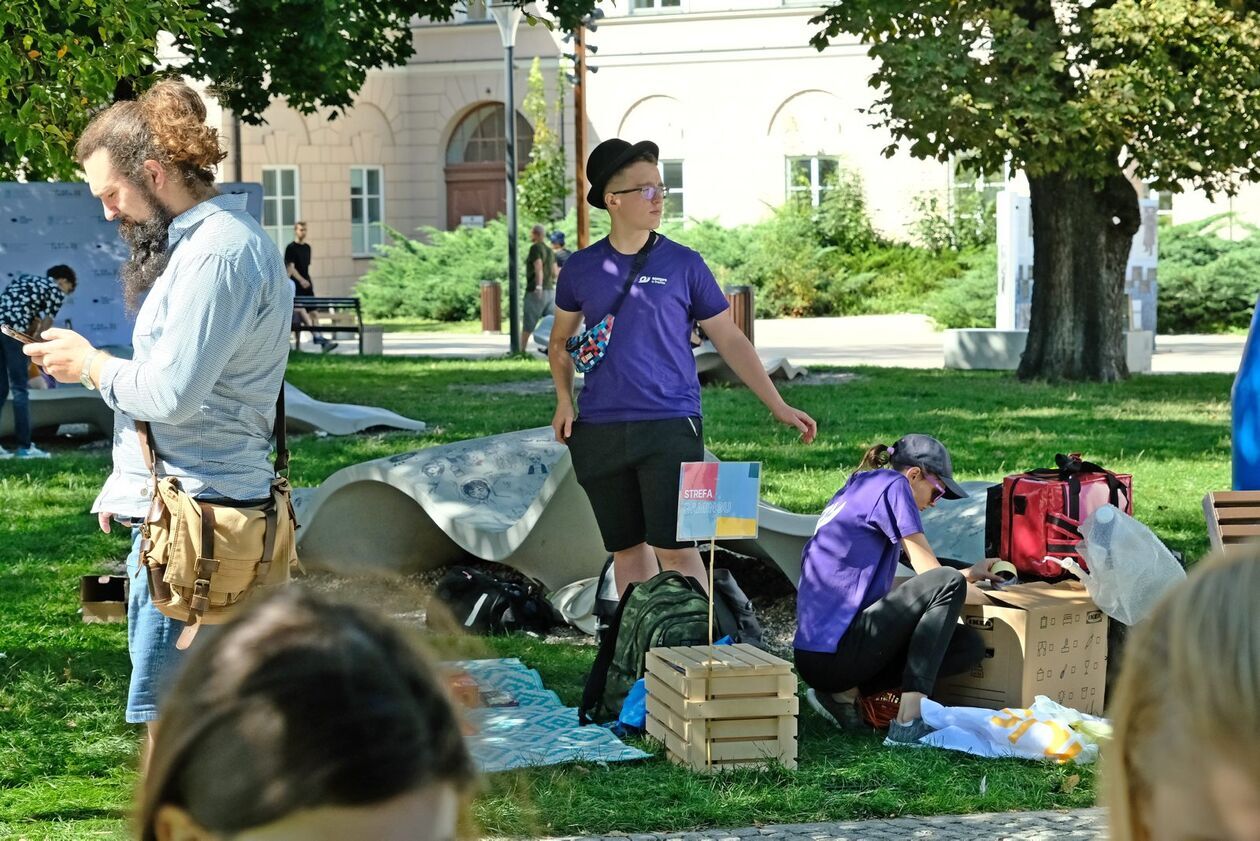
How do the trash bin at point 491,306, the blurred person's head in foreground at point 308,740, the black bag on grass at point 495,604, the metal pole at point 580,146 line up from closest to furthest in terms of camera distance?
1. the blurred person's head in foreground at point 308,740
2. the black bag on grass at point 495,604
3. the metal pole at point 580,146
4. the trash bin at point 491,306

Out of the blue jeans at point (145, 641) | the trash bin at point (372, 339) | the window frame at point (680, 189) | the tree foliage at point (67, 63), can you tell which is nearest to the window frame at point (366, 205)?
the window frame at point (680, 189)

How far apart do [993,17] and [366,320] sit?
20.6m

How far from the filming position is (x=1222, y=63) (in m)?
16.2

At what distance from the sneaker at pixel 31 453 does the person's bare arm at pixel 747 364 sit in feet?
26.5

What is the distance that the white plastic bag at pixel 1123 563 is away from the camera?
6078 millimetres

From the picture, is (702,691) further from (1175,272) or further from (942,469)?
(1175,272)

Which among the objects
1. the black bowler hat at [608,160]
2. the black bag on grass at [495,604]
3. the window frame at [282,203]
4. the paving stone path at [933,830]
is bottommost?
the paving stone path at [933,830]

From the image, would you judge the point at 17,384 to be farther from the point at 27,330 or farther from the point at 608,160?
the point at 608,160

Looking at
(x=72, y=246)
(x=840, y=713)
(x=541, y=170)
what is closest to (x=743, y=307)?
(x=72, y=246)

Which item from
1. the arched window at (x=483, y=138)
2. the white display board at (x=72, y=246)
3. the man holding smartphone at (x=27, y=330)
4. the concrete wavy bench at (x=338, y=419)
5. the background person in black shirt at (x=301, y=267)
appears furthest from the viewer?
the arched window at (x=483, y=138)

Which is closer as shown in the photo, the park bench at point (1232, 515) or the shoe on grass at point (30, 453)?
the park bench at point (1232, 515)

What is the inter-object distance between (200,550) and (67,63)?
11.7 ft

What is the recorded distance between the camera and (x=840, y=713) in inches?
245

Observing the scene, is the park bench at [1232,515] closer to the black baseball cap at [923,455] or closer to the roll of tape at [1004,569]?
the roll of tape at [1004,569]
